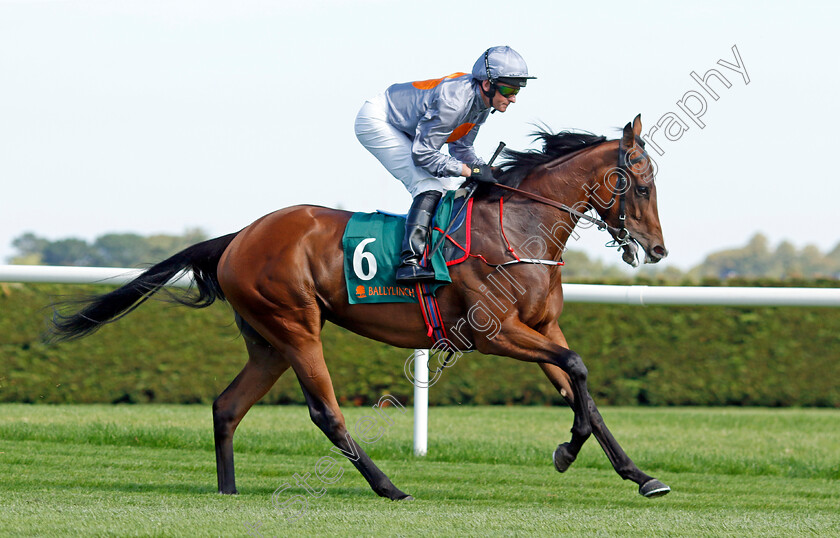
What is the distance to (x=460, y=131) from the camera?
15.7 ft

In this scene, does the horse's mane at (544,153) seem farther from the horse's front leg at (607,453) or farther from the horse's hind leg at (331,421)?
the horse's hind leg at (331,421)

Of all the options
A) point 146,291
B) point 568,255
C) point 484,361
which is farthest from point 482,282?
point 568,255

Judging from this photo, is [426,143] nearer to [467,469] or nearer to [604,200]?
[604,200]

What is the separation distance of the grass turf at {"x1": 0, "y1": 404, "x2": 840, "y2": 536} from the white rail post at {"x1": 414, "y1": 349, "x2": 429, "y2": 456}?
5.1 inches

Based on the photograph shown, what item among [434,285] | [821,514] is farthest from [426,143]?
[821,514]

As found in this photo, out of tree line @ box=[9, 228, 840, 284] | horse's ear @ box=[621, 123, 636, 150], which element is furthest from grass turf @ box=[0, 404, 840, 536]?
tree line @ box=[9, 228, 840, 284]

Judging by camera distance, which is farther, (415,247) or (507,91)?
(507,91)

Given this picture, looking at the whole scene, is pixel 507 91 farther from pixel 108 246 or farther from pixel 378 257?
pixel 108 246

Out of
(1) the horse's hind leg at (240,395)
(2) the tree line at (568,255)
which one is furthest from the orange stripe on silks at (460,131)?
(2) the tree line at (568,255)

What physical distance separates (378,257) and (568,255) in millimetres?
33133

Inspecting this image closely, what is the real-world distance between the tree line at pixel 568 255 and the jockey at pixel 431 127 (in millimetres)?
18349

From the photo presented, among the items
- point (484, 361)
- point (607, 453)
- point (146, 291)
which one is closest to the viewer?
point (607, 453)

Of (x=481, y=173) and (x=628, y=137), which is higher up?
(x=628, y=137)

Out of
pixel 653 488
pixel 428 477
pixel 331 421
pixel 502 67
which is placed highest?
pixel 502 67
